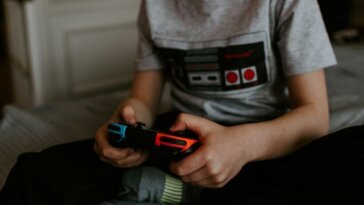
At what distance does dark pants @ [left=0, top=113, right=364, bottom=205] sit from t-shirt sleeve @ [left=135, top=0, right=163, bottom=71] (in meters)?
0.24

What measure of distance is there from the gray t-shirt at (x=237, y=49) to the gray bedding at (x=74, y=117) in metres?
0.21

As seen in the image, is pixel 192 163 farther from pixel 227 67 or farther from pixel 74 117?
pixel 74 117

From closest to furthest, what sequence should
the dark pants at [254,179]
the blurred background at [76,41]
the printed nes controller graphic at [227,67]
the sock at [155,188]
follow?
the dark pants at [254,179]
the sock at [155,188]
the printed nes controller graphic at [227,67]
the blurred background at [76,41]

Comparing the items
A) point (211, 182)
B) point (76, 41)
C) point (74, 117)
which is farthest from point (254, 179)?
point (76, 41)

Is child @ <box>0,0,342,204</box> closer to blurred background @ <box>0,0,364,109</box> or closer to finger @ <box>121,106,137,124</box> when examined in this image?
finger @ <box>121,106,137,124</box>

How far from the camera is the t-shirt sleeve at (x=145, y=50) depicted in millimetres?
835

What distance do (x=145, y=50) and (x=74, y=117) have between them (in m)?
0.28

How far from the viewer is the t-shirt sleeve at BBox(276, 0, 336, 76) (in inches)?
26.4

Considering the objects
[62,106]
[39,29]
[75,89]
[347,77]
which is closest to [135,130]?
[62,106]

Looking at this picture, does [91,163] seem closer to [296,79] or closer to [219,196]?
[219,196]

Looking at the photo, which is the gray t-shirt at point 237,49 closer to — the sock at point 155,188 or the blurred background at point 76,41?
the sock at point 155,188

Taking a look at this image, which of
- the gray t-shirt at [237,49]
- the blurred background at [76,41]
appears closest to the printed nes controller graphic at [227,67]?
the gray t-shirt at [237,49]

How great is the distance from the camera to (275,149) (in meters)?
0.63

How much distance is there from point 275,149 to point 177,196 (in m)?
0.15
